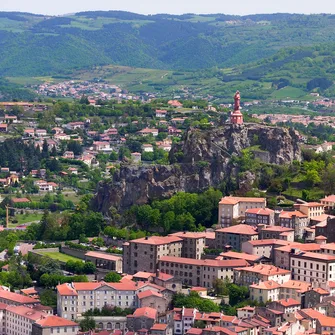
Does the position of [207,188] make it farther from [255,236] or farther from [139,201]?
[255,236]

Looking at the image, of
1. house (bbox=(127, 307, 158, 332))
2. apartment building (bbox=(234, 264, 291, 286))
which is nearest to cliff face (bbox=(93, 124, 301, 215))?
apartment building (bbox=(234, 264, 291, 286))

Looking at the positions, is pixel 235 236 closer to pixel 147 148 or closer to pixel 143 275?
pixel 143 275

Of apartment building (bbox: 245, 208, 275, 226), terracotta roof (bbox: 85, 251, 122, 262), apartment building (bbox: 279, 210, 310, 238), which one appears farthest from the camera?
apartment building (bbox: 245, 208, 275, 226)

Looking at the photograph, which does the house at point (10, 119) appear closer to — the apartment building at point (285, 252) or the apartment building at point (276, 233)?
the apartment building at point (276, 233)

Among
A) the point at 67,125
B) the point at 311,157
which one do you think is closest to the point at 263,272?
the point at 311,157

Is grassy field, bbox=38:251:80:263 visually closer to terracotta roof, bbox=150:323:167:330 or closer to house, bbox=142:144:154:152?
terracotta roof, bbox=150:323:167:330

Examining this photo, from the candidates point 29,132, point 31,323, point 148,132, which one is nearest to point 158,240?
point 31,323
